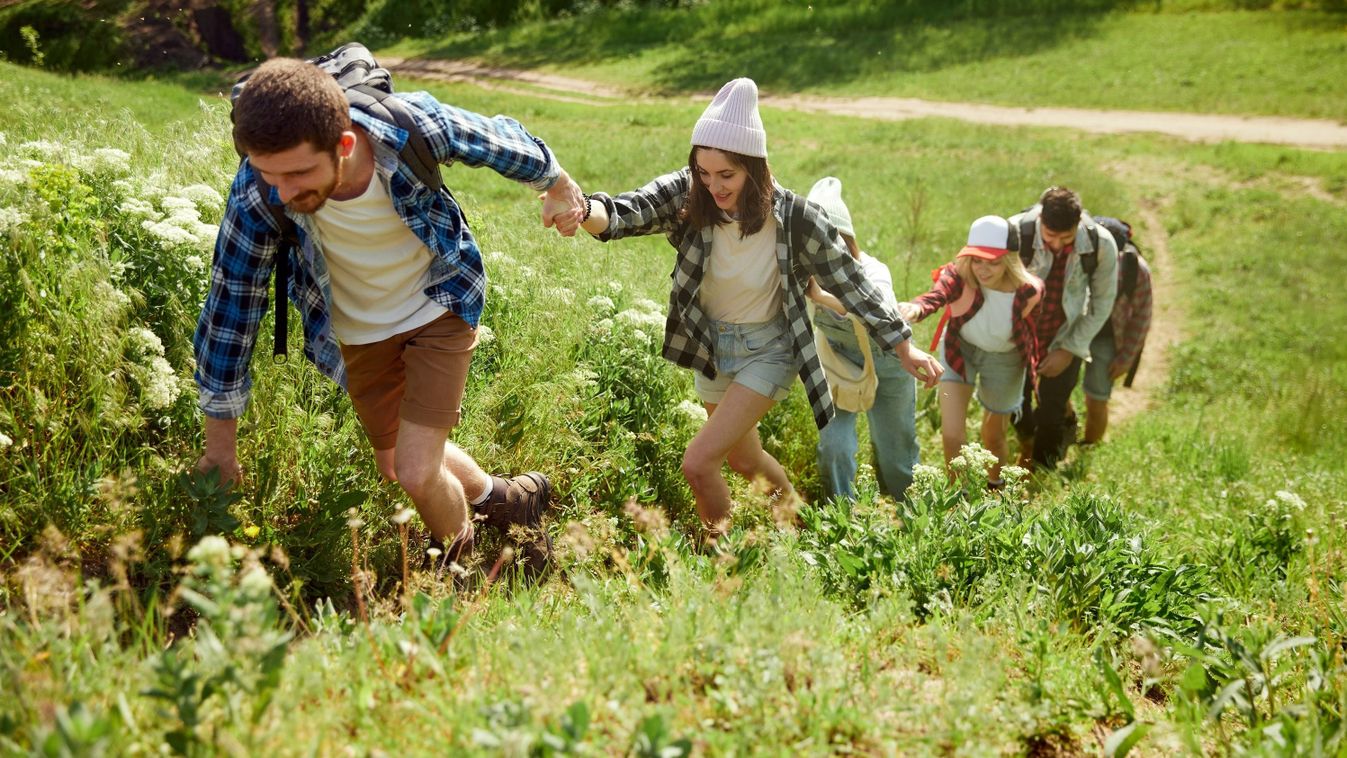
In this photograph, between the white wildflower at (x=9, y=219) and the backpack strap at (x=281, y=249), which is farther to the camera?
the white wildflower at (x=9, y=219)

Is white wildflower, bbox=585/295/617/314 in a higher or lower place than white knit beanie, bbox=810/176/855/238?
lower

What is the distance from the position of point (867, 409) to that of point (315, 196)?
10.4 feet

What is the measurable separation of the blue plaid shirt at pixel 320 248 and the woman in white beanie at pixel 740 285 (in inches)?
23.5

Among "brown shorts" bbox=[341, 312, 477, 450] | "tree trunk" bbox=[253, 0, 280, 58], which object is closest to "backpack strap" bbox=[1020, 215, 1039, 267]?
"brown shorts" bbox=[341, 312, 477, 450]

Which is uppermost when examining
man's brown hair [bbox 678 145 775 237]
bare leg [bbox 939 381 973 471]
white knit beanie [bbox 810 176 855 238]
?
man's brown hair [bbox 678 145 775 237]

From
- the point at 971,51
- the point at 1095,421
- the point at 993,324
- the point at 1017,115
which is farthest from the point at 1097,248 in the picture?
the point at 971,51

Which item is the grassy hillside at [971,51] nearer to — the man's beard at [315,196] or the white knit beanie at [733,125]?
the white knit beanie at [733,125]

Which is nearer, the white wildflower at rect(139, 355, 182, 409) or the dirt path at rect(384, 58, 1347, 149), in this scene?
the white wildflower at rect(139, 355, 182, 409)

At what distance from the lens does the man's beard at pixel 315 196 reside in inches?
117

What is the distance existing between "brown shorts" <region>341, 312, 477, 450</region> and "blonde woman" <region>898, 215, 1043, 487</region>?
2887mm

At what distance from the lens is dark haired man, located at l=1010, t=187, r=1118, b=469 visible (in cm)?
610

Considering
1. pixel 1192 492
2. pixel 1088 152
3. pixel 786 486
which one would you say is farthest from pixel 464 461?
pixel 1088 152

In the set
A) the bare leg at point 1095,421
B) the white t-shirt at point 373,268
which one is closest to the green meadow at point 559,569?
the bare leg at point 1095,421

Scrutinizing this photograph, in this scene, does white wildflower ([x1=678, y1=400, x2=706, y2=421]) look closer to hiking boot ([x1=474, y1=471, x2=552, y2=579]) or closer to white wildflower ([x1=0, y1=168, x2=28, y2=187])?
hiking boot ([x1=474, y1=471, x2=552, y2=579])
